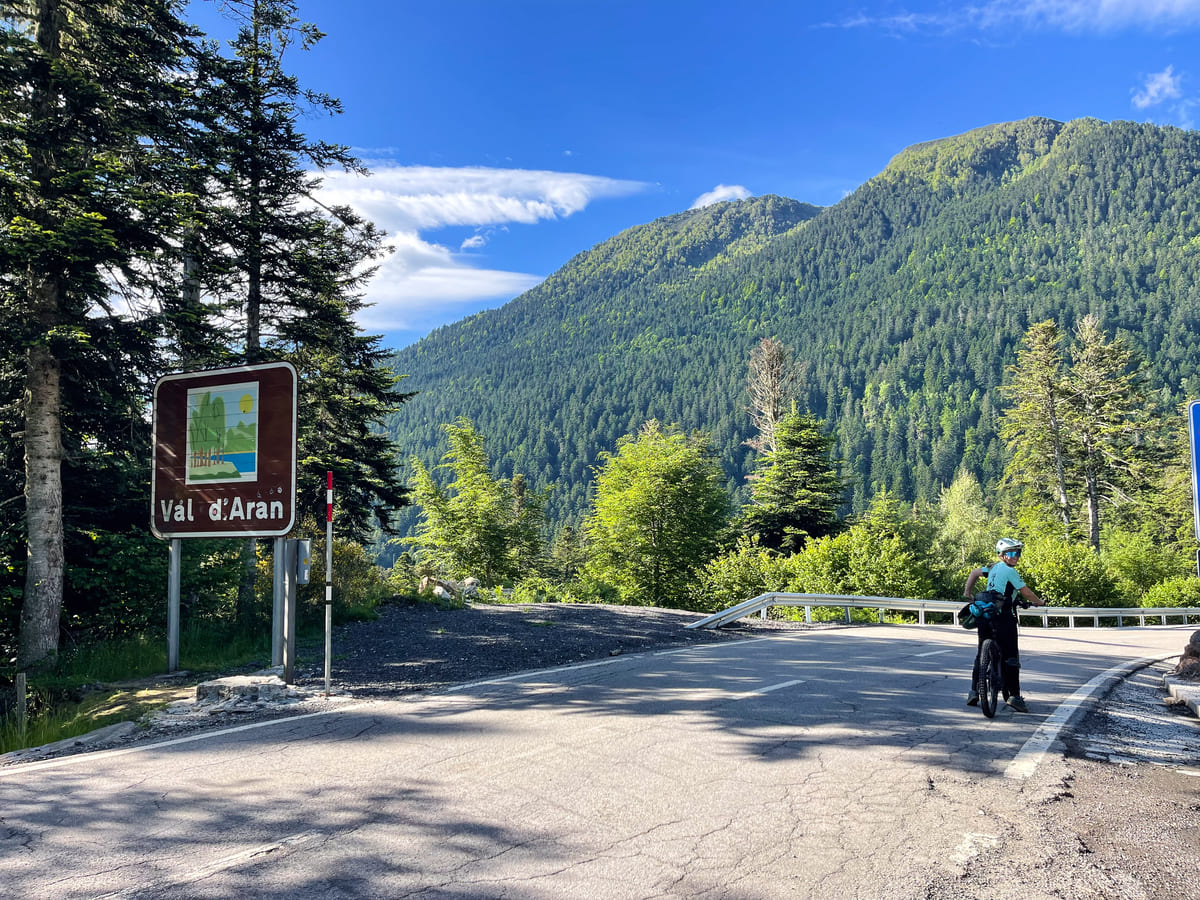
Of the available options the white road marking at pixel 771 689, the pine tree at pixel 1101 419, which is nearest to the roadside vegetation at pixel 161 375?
the white road marking at pixel 771 689

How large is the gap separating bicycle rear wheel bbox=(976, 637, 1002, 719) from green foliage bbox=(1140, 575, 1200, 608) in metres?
39.9

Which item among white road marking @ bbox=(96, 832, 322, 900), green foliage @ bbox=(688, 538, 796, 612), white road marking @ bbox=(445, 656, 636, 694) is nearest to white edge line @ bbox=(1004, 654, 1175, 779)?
white road marking @ bbox=(96, 832, 322, 900)

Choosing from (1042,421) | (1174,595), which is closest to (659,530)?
(1174,595)

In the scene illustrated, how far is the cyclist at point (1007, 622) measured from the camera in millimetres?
7984

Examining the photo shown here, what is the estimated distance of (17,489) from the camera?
12.6 meters

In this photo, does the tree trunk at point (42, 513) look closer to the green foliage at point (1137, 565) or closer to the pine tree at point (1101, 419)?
the green foliage at point (1137, 565)

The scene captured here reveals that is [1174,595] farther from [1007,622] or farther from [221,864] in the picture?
[221,864]

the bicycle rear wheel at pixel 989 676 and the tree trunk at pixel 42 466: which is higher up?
the tree trunk at pixel 42 466

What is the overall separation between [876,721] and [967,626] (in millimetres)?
1718

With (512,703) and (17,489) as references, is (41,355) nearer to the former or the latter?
(17,489)

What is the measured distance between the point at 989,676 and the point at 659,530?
2957cm

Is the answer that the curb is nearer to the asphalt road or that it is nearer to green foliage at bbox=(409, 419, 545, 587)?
the asphalt road

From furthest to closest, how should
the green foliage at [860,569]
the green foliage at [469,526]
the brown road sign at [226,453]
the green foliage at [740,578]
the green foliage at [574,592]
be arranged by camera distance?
the green foliage at [469,526]
the green foliage at [740,578]
the green foliage at [860,569]
the green foliage at [574,592]
the brown road sign at [226,453]

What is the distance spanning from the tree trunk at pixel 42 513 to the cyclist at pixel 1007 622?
12342 millimetres
